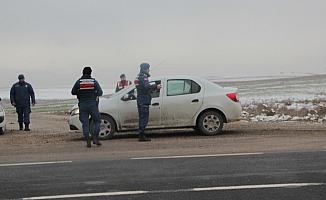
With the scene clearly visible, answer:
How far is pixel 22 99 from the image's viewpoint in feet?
54.6

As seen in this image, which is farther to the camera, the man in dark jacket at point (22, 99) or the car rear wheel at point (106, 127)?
the man in dark jacket at point (22, 99)

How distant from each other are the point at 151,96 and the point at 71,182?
5.64m

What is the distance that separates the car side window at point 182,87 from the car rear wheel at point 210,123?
645 mm

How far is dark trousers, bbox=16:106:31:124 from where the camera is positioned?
650 inches

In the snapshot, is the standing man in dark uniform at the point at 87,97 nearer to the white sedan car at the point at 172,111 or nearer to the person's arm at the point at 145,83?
the person's arm at the point at 145,83

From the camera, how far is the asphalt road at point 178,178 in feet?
22.6

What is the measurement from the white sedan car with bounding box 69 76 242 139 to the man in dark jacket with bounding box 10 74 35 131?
12.2ft

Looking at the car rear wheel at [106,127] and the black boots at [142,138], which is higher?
the car rear wheel at [106,127]

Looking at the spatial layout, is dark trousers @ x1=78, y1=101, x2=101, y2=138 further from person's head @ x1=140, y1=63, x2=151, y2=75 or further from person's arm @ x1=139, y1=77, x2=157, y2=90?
person's head @ x1=140, y1=63, x2=151, y2=75

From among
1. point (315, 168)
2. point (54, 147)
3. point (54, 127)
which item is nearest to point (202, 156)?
point (315, 168)

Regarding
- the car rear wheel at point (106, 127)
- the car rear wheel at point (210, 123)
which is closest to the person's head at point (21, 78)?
the car rear wheel at point (106, 127)

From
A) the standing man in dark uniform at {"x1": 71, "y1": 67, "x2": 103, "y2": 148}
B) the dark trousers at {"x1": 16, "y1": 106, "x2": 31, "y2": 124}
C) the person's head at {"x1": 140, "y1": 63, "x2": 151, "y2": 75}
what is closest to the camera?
the standing man in dark uniform at {"x1": 71, "y1": 67, "x2": 103, "y2": 148}

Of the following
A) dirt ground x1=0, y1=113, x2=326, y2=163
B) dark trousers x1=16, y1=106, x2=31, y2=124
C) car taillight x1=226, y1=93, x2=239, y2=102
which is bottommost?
dirt ground x1=0, y1=113, x2=326, y2=163

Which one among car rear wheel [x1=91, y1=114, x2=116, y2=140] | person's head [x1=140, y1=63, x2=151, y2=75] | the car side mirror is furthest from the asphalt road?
the car side mirror
